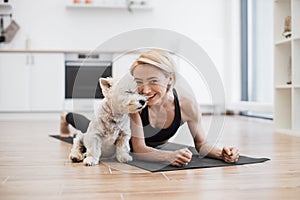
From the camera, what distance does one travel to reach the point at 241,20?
584 centimetres

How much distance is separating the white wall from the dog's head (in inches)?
168

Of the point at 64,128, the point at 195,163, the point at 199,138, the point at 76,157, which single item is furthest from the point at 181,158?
the point at 64,128

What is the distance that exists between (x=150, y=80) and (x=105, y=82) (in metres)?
0.18

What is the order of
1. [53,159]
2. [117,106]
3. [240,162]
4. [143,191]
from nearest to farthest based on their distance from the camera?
[143,191] → [117,106] → [240,162] → [53,159]

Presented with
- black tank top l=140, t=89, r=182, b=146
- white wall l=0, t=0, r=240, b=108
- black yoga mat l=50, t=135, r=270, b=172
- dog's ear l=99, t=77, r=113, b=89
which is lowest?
black yoga mat l=50, t=135, r=270, b=172

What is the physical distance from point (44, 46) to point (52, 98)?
895mm

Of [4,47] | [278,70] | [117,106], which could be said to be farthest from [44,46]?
[117,106]

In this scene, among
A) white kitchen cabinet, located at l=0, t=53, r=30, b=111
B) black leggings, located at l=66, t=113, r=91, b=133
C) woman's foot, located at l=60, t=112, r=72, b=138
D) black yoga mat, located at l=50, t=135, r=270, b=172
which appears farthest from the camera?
white kitchen cabinet, located at l=0, t=53, r=30, b=111

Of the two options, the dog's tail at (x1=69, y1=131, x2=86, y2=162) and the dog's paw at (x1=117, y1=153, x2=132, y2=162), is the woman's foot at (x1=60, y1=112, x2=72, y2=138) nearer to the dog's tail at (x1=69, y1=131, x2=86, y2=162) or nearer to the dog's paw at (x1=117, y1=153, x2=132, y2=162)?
the dog's tail at (x1=69, y1=131, x2=86, y2=162)

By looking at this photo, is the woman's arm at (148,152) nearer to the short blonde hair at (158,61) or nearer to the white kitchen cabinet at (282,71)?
the short blonde hair at (158,61)

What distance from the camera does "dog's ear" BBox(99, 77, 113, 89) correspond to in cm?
161

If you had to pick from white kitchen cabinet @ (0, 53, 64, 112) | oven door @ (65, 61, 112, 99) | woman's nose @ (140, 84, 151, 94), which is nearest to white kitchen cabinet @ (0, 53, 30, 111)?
white kitchen cabinet @ (0, 53, 64, 112)

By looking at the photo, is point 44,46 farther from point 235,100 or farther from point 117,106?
point 117,106

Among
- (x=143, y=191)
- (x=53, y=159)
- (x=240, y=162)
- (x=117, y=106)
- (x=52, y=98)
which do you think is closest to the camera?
(x=143, y=191)
